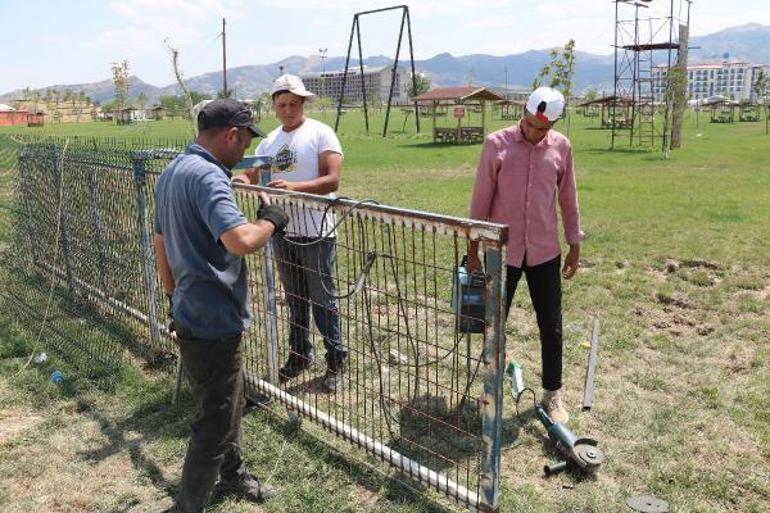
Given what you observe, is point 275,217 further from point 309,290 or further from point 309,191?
point 309,290

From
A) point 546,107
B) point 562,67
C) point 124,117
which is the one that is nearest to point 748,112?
point 562,67

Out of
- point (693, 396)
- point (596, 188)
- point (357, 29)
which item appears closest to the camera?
point (693, 396)

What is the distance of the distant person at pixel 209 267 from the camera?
104 inches

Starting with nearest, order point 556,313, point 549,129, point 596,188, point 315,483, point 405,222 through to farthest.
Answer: point 405,222 < point 315,483 < point 549,129 < point 556,313 < point 596,188

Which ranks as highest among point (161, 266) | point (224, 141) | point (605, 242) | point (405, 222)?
point (224, 141)

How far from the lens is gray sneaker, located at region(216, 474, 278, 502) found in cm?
332

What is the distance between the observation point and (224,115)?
111 inches

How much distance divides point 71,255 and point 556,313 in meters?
4.68

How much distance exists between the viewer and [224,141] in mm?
2844

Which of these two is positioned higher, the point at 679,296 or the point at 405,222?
the point at 405,222

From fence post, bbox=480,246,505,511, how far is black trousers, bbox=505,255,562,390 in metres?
1.13

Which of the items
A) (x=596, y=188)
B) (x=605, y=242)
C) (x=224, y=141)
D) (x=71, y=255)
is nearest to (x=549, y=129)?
(x=224, y=141)

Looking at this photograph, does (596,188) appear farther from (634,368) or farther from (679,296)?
(634,368)

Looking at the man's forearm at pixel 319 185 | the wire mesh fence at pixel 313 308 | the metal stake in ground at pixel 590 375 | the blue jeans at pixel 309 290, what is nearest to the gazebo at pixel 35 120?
the wire mesh fence at pixel 313 308
